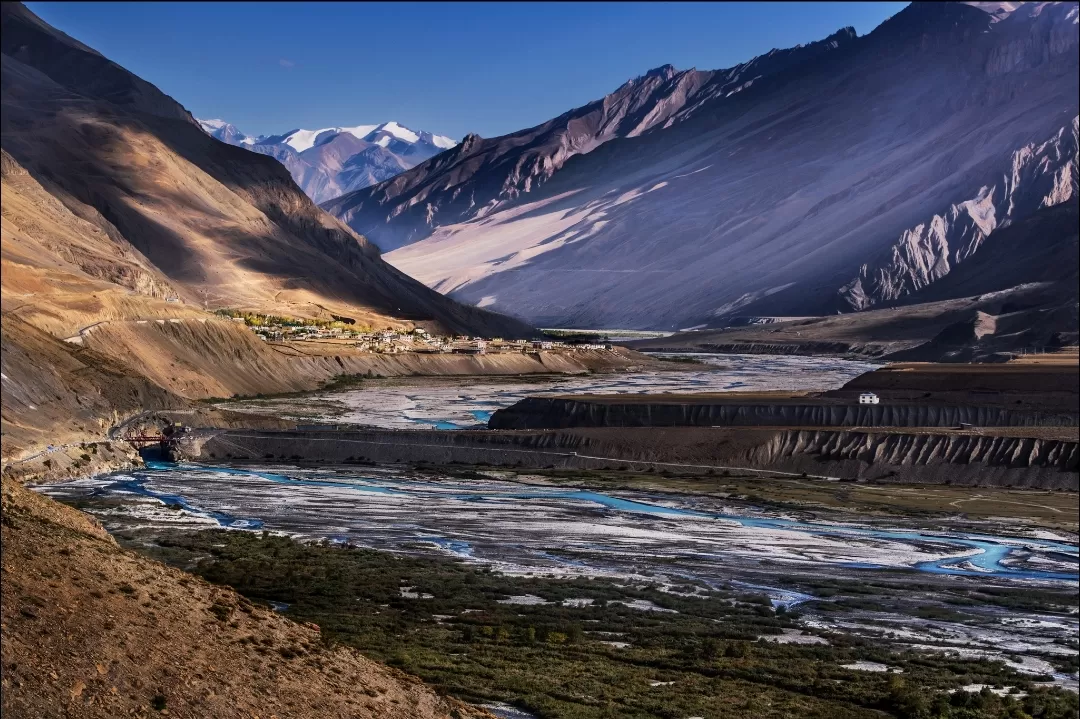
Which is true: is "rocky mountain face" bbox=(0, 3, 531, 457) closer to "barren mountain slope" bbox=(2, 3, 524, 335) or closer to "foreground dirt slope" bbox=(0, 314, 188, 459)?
"foreground dirt slope" bbox=(0, 314, 188, 459)

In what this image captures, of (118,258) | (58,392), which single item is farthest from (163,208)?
(58,392)

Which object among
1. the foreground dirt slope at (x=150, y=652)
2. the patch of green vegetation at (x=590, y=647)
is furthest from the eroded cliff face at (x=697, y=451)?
the foreground dirt slope at (x=150, y=652)

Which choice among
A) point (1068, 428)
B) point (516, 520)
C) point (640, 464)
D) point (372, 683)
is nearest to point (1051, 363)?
point (1068, 428)

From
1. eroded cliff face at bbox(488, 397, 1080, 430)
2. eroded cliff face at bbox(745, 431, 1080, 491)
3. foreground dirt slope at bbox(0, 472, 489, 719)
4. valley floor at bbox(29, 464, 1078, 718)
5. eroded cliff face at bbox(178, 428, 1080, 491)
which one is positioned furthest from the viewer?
eroded cliff face at bbox(488, 397, 1080, 430)

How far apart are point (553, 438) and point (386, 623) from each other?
141 feet

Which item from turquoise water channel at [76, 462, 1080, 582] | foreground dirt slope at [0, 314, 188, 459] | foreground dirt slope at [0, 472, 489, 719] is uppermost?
foreground dirt slope at [0, 314, 188, 459]

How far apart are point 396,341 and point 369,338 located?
387 cm

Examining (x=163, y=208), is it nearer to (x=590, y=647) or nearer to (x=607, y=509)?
(x=607, y=509)

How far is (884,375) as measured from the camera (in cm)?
10275

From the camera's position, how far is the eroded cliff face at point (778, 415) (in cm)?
7950

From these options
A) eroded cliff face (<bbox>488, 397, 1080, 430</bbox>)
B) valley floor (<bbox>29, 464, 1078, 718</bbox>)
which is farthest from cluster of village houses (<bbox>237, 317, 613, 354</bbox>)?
valley floor (<bbox>29, 464, 1078, 718</bbox>)

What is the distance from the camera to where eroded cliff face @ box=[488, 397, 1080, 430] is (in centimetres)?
7950

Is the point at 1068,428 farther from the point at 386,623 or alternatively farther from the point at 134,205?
the point at 134,205

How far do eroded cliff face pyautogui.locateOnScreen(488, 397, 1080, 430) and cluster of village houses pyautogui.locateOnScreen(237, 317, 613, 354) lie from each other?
174ft
